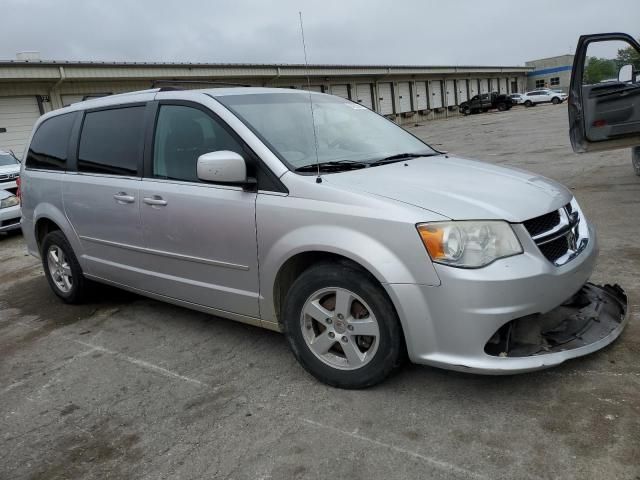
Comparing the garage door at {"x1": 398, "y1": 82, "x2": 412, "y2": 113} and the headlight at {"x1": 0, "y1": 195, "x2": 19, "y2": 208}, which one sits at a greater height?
the garage door at {"x1": 398, "y1": 82, "x2": 412, "y2": 113}

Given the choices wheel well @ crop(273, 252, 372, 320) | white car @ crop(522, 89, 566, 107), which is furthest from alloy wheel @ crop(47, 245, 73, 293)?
white car @ crop(522, 89, 566, 107)

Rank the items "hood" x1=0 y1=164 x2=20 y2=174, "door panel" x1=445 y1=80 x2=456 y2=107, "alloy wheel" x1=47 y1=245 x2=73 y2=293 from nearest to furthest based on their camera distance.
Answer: "alloy wheel" x1=47 y1=245 x2=73 y2=293, "hood" x1=0 y1=164 x2=20 y2=174, "door panel" x1=445 y1=80 x2=456 y2=107

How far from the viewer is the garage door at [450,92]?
174 feet

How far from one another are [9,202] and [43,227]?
5.25m

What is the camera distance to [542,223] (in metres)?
2.98

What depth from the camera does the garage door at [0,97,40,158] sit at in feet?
63.0

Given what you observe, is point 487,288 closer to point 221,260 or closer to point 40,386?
point 221,260

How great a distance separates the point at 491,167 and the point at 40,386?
3258 millimetres

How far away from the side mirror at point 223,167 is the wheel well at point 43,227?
2.56m

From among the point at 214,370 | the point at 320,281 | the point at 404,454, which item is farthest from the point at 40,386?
the point at 404,454

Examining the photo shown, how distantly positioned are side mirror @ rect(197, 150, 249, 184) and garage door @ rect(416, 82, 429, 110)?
151 feet

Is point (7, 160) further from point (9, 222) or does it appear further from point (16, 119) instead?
point (16, 119)

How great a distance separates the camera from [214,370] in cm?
363

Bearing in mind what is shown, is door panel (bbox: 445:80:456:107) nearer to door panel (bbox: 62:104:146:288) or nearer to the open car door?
the open car door
